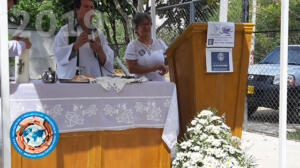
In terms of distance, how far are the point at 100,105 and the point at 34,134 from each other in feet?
1.99

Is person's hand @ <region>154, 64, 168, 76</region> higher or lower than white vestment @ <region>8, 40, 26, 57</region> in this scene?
lower

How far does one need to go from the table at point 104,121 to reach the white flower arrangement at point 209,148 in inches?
8.2

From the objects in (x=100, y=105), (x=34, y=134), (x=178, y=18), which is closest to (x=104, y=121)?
(x=100, y=105)

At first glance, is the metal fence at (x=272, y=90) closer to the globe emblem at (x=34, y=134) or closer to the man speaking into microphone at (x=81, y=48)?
the man speaking into microphone at (x=81, y=48)

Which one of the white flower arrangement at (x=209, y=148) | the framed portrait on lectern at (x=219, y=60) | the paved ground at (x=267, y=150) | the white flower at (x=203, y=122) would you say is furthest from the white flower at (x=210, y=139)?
the paved ground at (x=267, y=150)

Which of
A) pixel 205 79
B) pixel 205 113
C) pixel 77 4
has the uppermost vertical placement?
pixel 77 4

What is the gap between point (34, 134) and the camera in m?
2.98

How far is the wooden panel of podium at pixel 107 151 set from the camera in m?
3.02

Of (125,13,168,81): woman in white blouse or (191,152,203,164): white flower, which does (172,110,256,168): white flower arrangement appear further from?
(125,13,168,81): woman in white blouse

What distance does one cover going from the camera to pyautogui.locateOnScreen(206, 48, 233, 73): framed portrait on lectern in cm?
345

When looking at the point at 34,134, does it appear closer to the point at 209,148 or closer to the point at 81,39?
the point at 81,39

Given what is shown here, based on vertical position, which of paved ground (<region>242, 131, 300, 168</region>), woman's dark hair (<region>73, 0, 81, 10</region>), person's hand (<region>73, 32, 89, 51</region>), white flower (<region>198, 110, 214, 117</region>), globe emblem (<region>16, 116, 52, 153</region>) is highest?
woman's dark hair (<region>73, 0, 81, 10</region>)

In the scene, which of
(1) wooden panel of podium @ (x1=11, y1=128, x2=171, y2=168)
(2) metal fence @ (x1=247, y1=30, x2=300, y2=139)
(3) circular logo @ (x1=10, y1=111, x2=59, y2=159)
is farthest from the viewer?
(2) metal fence @ (x1=247, y1=30, x2=300, y2=139)

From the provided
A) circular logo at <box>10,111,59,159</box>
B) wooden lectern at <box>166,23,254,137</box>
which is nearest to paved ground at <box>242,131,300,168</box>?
wooden lectern at <box>166,23,254,137</box>
